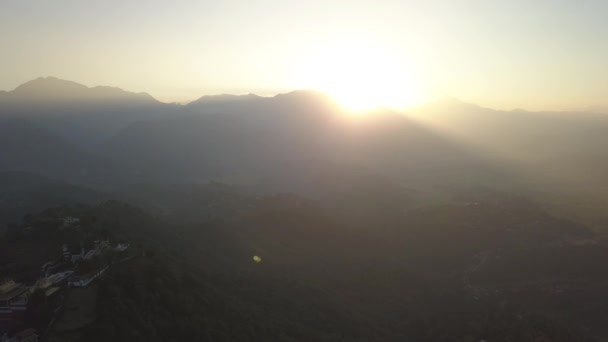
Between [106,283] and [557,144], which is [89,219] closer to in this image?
[106,283]

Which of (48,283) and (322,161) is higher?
(48,283)

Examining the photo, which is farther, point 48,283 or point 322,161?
point 322,161

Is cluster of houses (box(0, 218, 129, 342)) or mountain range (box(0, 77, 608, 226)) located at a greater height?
cluster of houses (box(0, 218, 129, 342))

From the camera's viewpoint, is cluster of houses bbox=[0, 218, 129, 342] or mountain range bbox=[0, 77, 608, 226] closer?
cluster of houses bbox=[0, 218, 129, 342]

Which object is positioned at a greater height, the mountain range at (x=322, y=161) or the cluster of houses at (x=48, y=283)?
the cluster of houses at (x=48, y=283)

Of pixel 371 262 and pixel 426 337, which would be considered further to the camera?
pixel 371 262

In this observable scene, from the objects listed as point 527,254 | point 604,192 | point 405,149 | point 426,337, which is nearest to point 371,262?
point 426,337

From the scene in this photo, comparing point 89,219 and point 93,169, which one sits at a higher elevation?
point 89,219

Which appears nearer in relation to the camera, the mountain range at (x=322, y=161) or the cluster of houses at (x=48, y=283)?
the cluster of houses at (x=48, y=283)
